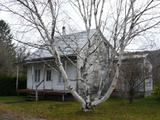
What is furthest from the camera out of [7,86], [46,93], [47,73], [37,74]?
[7,86]

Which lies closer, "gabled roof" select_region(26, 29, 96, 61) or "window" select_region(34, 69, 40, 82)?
"gabled roof" select_region(26, 29, 96, 61)

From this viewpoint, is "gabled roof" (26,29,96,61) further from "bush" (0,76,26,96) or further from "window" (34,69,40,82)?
"bush" (0,76,26,96)

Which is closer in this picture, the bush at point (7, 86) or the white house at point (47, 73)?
the white house at point (47, 73)

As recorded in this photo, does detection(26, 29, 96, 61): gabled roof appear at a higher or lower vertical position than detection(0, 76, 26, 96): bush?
higher

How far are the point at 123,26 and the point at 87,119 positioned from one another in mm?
5251

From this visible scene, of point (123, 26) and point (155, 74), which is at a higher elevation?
point (123, 26)

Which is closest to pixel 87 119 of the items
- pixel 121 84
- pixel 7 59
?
pixel 121 84

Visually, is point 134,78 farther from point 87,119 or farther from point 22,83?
point 22,83

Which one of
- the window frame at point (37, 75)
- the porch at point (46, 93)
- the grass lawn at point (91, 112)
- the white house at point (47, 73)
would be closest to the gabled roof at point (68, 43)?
the white house at point (47, 73)

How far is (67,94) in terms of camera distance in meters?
28.6

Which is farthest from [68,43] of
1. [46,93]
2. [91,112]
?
[46,93]

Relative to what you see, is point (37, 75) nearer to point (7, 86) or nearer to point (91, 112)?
point (7, 86)

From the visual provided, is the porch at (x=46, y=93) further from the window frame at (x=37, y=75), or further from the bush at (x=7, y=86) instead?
the bush at (x=7, y=86)

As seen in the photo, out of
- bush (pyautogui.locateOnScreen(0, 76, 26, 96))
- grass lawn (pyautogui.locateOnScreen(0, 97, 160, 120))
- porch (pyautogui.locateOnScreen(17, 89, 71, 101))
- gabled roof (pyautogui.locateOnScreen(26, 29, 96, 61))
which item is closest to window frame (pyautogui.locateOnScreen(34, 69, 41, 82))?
gabled roof (pyautogui.locateOnScreen(26, 29, 96, 61))
